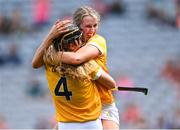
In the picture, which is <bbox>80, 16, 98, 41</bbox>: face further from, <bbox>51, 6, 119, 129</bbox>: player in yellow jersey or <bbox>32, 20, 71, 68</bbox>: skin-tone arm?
<bbox>32, 20, 71, 68</bbox>: skin-tone arm

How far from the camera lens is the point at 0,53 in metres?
13.0

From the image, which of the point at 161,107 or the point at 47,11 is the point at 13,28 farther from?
the point at 161,107

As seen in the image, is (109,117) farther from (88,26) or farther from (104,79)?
(88,26)

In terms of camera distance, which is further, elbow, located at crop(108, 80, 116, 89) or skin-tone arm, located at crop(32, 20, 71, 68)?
elbow, located at crop(108, 80, 116, 89)

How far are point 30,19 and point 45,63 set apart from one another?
8.24 m

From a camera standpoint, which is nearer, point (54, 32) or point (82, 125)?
point (54, 32)

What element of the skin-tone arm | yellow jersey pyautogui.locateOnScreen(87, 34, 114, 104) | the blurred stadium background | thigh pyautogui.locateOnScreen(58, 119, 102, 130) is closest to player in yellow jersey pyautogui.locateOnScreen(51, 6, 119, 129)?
yellow jersey pyautogui.locateOnScreen(87, 34, 114, 104)

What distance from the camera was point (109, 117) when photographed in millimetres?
5688

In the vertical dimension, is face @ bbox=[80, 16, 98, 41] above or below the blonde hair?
below

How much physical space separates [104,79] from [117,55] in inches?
295

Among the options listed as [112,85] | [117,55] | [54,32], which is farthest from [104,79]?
[117,55]

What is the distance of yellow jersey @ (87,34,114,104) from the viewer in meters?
5.32

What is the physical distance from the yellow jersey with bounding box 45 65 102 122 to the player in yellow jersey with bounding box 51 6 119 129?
13 centimetres

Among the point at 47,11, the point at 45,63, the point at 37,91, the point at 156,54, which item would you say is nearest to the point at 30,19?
the point at 47,11
